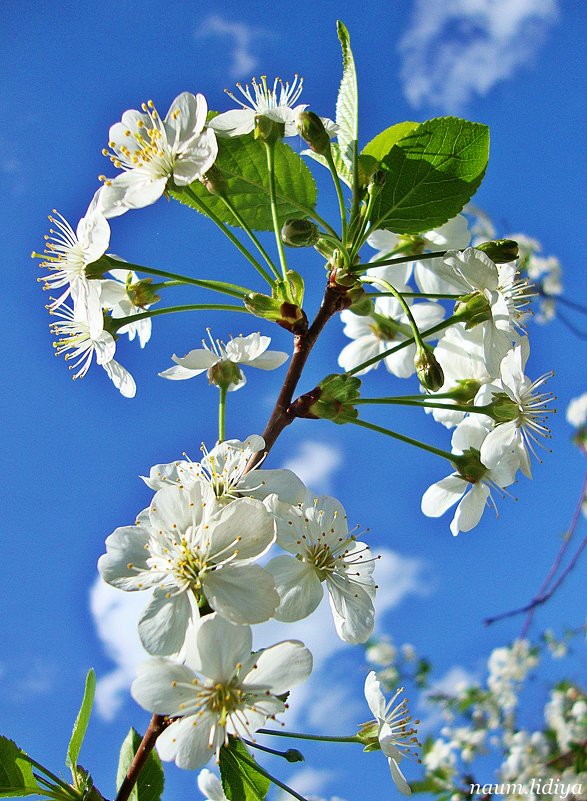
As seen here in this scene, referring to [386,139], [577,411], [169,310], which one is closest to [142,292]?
[169,310]

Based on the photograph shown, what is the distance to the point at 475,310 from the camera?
1.36 m

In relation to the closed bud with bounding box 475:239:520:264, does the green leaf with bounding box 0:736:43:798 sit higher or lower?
lower

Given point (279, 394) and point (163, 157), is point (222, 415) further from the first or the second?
point (163, 157)

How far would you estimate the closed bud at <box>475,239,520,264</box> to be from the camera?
1.38 metres

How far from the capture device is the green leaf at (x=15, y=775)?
1.20m

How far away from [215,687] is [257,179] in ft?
3.09

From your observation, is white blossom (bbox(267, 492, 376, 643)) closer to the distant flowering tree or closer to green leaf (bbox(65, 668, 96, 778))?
the distant flowering tree

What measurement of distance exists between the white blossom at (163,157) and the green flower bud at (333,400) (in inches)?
16.6

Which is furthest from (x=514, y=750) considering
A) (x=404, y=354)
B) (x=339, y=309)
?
(x=339, y=309)

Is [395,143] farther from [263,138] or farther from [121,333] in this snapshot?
[121,333]

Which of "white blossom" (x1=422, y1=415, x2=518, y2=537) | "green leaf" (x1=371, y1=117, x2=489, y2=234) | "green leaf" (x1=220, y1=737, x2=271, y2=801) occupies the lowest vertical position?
"green leaf" (x1=220, y1=737, x2=271, y2=801)

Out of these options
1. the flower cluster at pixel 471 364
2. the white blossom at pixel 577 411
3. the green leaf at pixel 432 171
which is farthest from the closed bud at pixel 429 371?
the white blossom at pixel 577 411

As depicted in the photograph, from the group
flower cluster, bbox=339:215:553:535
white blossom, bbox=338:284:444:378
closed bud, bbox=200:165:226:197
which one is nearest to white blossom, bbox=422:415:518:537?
flower cluster, bbox=339:215:553:535

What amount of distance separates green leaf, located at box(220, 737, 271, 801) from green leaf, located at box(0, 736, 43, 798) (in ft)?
1.01
